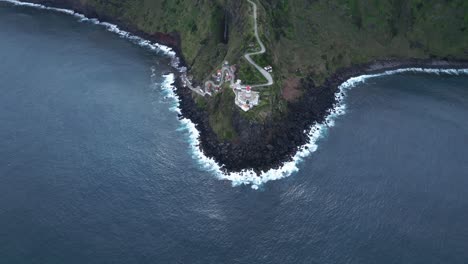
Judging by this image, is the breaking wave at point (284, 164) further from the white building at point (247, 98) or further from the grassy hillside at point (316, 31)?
the white building at point (247, 98)

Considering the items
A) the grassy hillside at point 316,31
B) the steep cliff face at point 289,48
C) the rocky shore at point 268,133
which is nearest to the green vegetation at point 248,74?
the steep cliff face at point 289,48

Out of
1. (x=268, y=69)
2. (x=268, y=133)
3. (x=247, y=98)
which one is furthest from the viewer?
(x=268, y=69)

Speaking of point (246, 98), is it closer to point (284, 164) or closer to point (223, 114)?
point (223, 114)

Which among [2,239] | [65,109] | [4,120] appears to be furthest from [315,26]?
[2,239]

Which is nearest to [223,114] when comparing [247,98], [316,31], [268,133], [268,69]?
[247,98]

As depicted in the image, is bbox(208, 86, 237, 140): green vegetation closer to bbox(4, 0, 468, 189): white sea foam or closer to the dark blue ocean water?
bbox(4, 0, 468, 189): white sea foam

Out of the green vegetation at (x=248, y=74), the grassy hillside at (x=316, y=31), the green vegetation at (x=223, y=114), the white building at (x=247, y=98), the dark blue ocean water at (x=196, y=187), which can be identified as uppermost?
the grassy hillside at (x=316, y=31)
